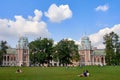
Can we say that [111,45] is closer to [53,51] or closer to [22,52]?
[53,51]

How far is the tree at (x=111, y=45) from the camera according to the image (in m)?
111

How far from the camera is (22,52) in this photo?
188 m

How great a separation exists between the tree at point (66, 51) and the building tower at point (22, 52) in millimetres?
56479

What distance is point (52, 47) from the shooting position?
13500 cm

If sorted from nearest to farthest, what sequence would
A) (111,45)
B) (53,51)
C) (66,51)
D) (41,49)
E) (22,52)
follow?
(111,45) < (66,51) < (53,51) < (41,49) < (22,52)

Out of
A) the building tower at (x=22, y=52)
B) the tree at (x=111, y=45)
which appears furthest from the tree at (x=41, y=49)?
the building tower at (x=22, y=52)

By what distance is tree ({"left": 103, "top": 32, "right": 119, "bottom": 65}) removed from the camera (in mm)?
111125

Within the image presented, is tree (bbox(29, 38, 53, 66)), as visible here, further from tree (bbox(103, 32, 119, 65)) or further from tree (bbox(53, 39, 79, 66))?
tree (bbox(103, 32, 119, 65))

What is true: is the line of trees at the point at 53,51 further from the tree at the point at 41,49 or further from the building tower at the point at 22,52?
the building tower at the point at 22,52

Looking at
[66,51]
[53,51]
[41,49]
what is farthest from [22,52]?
[66,51]

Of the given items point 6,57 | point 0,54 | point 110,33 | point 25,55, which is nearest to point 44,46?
point 0,54

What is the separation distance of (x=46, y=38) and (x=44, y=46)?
4956 millimetres

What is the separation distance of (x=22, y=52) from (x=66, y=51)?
64.7m

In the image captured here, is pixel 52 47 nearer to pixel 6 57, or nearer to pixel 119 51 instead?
pixel 119 51
